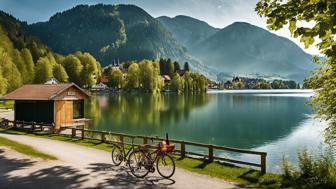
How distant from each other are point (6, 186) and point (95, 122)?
41.2m

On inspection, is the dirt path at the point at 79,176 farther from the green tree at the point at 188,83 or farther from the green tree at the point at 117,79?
the green tree at the point at 188,83

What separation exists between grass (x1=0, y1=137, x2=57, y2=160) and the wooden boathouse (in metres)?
8.99

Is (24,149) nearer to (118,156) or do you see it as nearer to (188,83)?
(118,156)

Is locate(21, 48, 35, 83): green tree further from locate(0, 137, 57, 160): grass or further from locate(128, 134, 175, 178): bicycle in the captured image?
locate(128, 134, 175, 178): bicycle

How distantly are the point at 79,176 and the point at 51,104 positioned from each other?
75.5 ft

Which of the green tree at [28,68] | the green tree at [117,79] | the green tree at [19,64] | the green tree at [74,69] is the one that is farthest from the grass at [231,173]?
the green tree at [117,79]

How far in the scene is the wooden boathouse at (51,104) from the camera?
120 feet

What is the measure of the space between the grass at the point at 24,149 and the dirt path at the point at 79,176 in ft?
2.28

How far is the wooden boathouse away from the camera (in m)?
36.6

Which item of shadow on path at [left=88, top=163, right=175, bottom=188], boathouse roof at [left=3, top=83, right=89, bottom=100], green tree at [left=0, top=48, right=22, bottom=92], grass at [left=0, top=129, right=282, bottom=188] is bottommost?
grass at [left=0, top=129, right=282, bottom=188]

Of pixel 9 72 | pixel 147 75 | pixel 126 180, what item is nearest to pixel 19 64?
pixel 9 72

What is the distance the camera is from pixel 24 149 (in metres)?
23.1

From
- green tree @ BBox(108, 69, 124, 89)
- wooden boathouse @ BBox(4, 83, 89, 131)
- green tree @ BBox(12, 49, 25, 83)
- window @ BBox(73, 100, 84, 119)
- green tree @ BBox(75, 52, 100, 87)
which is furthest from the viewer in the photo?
green tree @ BBox(108, 69, 124, 89)

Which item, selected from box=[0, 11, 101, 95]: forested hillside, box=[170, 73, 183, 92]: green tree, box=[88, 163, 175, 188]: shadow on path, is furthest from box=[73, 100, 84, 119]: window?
box=[170, 73, 183, 92]: green tree
